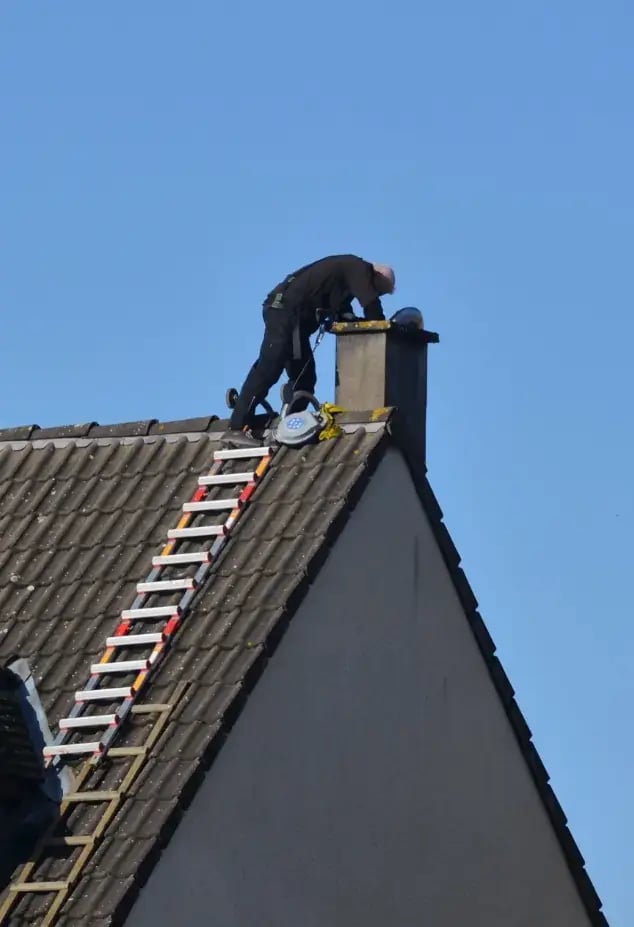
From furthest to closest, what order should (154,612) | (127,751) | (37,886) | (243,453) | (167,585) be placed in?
(243,453) → (167,585) → (154,612) → (127,751) → (37,886)

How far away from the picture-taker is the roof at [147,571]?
17.5 m

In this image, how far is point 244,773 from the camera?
18047mm

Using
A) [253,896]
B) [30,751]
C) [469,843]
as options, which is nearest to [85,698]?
[30,751]

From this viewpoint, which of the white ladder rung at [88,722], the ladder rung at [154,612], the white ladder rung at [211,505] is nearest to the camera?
the white ladder rung at [88,722]

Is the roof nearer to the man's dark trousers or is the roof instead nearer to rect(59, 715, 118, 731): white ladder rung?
rect(59, 715, 118, 731): white ladder rung

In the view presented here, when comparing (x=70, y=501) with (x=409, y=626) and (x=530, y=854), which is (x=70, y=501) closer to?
(x=409, y=626)

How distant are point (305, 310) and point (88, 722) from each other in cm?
433

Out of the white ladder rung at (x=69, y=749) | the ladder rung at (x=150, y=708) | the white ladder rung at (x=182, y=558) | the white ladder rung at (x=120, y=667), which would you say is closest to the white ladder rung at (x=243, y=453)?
the white ladder rung at (x=182, y=558)

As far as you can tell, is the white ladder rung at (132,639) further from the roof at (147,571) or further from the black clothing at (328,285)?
the black clothing at (328,285)

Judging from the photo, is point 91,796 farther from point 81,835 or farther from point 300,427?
point 300,427

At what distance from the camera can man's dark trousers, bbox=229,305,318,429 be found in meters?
20.8

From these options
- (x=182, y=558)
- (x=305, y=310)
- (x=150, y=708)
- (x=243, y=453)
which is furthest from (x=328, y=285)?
(x=150, y=708)

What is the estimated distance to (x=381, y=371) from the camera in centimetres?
2064

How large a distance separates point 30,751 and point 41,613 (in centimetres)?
164
